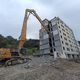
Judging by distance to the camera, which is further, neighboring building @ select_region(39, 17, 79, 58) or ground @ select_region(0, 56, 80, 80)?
neighboring building @ select_region(39, 17, 79, 58)

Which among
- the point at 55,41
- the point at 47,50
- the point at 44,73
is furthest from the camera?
the point at 47,50

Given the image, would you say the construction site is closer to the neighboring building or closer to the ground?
the neighboring building

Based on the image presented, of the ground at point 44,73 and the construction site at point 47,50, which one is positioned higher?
the construction site at point 47,50

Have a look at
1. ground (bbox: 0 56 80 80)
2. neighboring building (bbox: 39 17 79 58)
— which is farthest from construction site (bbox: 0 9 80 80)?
ground (bbox: 0 56 80 80)

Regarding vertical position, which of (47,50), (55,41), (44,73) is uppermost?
(55,41)

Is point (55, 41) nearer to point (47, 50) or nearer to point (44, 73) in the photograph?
point (47, 50)

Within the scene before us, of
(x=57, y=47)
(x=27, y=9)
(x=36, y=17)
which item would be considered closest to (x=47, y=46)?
(x=57, y=47)

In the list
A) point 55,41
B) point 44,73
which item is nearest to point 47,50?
point 55,41

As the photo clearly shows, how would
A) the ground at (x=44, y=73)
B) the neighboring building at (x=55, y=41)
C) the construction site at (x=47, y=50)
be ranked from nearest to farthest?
the ground at (x=44, y=73) < the construction site at (x=47, y=50) < the neighboring building at (x=55, y=41)

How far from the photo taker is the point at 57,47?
45000 mm

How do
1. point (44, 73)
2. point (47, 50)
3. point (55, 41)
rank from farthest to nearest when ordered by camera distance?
point (47, 50)
point (55, 41)
point (44, 73)

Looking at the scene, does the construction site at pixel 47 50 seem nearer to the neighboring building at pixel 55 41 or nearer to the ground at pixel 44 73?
the neighboring building at pixel 55 41

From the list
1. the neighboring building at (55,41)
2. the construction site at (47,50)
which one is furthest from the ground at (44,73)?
the neighboring building at (55,41)

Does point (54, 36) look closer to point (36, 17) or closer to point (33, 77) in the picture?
point (36, 17)
